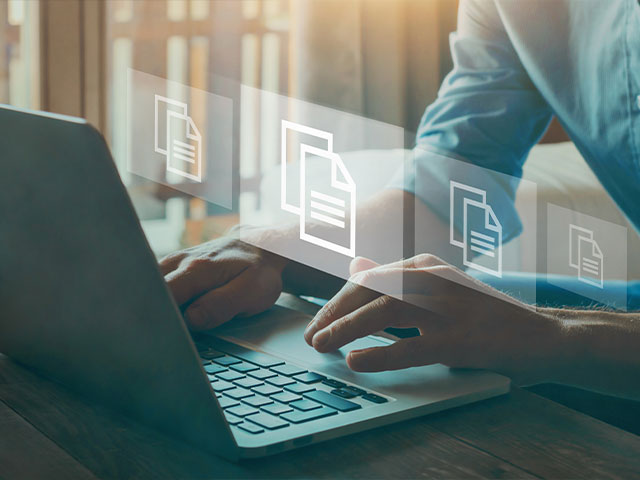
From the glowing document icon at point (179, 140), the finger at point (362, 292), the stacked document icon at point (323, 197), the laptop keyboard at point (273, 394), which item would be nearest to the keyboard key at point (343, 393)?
the laptop keyboard at point (273, 394)

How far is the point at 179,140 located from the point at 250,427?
296 centimetres

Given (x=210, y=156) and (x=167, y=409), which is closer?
(x=167, y=409)

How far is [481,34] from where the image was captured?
113cm

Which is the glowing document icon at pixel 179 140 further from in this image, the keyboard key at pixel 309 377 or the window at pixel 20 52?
the keyboard key at pixel 309 377

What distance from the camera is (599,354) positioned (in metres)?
0.56

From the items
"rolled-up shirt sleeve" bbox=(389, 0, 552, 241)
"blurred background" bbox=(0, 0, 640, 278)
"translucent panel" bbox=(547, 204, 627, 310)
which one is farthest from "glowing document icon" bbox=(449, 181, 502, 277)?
"blurred background" bbox=(0, 0, 640, 278)

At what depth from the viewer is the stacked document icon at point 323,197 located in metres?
0.81

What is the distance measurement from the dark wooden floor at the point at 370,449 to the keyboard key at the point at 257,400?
46mm

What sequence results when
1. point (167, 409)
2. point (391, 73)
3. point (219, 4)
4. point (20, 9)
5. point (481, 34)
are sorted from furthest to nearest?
point (391, 73) < point (219, 4) < point (20, 9) < point (481, 34) < point (167, 409)

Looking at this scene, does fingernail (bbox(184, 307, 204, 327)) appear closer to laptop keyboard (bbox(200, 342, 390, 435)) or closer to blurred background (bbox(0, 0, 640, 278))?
laptop keyboard (bbox(200, 342, 390, 435))

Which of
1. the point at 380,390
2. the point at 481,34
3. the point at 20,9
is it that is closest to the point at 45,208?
the point at 380,390

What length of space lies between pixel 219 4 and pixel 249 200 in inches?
33.3

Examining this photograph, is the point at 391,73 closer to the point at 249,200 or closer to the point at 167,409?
the point at 249,200

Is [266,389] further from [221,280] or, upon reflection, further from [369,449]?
[221,280]
